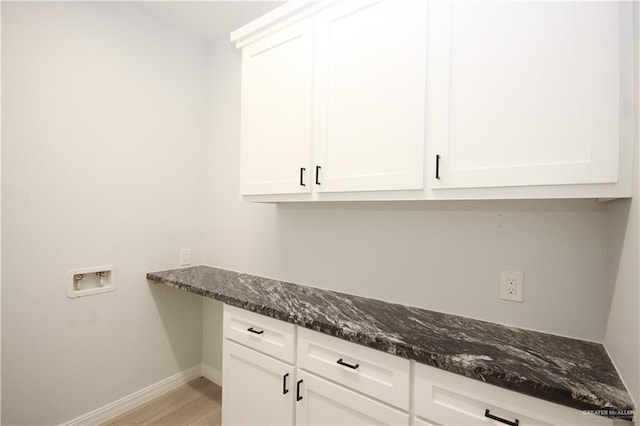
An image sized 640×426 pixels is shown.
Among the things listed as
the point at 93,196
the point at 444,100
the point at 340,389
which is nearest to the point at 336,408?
the point at 340,389

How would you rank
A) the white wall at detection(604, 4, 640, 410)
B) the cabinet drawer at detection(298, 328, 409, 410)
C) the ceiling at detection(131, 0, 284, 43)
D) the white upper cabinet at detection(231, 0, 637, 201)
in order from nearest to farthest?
the white wall at detection(604, 4, 640, 410) → the white upper cabinet at detection(231, 0, 637, 201) → the cabinet drawer at detection(298, 328, 409, 410) → the ceiling at detection(131, 0, 284, 43)

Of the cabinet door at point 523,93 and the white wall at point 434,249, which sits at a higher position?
the cabinet door at point 523,93

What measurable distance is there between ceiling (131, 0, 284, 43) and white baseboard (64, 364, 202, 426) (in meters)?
2.54

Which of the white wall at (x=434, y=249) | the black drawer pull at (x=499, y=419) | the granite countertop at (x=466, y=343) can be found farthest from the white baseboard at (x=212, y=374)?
the black drawer pull at (x=499, y=419)

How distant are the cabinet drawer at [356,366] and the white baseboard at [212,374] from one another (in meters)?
1.33

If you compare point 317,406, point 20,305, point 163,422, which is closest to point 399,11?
point 317,406

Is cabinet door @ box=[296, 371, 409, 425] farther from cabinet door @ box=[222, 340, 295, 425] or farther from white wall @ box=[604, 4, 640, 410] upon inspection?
white wall @ box=[604, 4, 640, 410]

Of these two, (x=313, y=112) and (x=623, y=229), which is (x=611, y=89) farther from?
(x=313, y=112)

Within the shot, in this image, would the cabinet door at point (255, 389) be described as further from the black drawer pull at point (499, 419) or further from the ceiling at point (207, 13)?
the ceiling at point (207, 13)

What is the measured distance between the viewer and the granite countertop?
0.85 m

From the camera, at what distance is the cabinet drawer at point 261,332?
1.40m

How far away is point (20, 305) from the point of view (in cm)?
161

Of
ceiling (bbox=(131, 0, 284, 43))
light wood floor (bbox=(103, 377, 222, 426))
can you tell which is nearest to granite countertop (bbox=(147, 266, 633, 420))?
light wood floor (bbox=(103, 377, 222, 426))

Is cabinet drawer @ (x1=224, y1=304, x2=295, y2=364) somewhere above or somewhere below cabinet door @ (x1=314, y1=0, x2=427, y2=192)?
below
